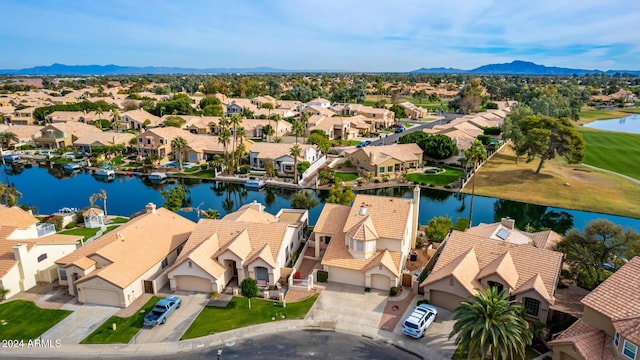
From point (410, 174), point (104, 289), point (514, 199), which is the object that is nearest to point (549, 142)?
point (514, 199)

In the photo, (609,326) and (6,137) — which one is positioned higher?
(6,137)

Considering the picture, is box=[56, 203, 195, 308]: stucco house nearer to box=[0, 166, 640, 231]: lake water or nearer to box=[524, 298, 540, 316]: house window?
box=[0, 166, 640, 231]: lake water

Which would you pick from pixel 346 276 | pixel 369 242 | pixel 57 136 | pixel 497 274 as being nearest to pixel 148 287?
pixel 346 276

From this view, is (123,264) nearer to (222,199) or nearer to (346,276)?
(346,276)

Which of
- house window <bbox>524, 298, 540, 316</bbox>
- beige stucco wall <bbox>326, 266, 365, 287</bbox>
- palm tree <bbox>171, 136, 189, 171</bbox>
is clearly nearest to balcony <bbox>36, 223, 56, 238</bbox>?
beige stucco wall <bbox>326, 266, 365, 287</bbox>

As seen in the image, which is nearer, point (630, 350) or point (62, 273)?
point (630, 350)

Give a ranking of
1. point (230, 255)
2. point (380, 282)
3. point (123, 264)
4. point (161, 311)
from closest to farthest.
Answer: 1. point (161, 311)
2. point (123, 264)
3. point (380, 282)
4. point (230, 255)

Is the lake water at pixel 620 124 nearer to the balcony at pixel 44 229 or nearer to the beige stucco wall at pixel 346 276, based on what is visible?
the beige stucco wall at pixel 346 276
